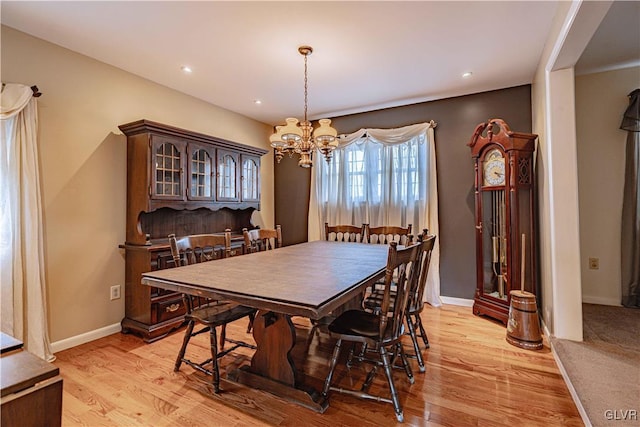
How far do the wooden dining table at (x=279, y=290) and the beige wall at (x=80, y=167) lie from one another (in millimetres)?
1393

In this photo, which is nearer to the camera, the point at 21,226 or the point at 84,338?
the point at 21,226

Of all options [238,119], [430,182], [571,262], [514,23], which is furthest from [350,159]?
[571,262]

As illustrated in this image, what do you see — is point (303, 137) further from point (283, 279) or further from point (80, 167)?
point (80, 167)

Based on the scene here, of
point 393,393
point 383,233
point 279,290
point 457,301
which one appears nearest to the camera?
point 279,290

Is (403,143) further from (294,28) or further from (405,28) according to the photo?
(294,28)

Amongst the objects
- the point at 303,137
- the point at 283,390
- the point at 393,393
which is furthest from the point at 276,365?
the point at 303,137

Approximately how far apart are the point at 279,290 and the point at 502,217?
8.38ft

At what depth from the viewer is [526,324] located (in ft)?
8.23

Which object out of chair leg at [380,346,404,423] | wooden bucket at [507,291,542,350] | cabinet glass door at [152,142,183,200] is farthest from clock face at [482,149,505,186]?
cabinet glass door at [152,142,183,200]

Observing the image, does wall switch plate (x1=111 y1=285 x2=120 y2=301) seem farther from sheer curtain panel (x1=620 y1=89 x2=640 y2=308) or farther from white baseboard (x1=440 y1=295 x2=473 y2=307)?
sheer curtain panel (x1=620 y1=89 x2=640 y2=308)

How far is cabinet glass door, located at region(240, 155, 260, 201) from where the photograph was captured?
3.96 metres

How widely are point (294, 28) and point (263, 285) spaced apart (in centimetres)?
194

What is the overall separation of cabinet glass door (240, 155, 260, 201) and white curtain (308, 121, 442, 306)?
2.72 feet

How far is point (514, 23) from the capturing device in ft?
7.51
